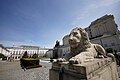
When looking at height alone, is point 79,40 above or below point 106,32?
below

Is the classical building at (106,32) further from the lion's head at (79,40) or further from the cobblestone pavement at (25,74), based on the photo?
the lion's head at (79,40)

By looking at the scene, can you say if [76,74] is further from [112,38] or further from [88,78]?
[112,38]

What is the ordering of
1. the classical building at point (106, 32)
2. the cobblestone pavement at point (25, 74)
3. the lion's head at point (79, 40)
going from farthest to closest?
the classical building at point (106, 32), the cobblestone pavement at point (25, 74), the lion's head at point (79, 40)

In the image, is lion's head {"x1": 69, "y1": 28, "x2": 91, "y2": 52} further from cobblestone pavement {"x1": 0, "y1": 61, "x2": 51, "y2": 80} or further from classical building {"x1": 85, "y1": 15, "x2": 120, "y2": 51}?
classical building {"x1": 85, "y1": 15, "x2": 120, "y2": 51}

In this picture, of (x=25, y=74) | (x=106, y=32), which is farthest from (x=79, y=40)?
(x=106, y=32)

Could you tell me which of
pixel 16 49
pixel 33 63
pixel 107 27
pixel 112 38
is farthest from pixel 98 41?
pixel 16 49

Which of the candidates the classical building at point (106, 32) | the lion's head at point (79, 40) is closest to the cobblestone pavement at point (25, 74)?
the lion's head at point (79, 40)

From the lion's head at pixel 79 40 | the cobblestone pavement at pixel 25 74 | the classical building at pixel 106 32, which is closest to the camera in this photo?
the lion's head at pixel 79 40

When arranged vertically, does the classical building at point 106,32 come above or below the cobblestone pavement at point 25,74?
above

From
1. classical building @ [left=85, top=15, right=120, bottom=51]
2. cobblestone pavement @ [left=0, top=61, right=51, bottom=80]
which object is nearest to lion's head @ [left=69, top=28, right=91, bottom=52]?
cobblestone pavement @ [left=0, top=61, right=51, bottom=80]

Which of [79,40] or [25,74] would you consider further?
[25,74]

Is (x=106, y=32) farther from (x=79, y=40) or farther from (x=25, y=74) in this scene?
(x=79, y=40)

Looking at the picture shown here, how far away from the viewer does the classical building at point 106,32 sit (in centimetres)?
2526

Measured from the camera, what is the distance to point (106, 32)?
107ft
